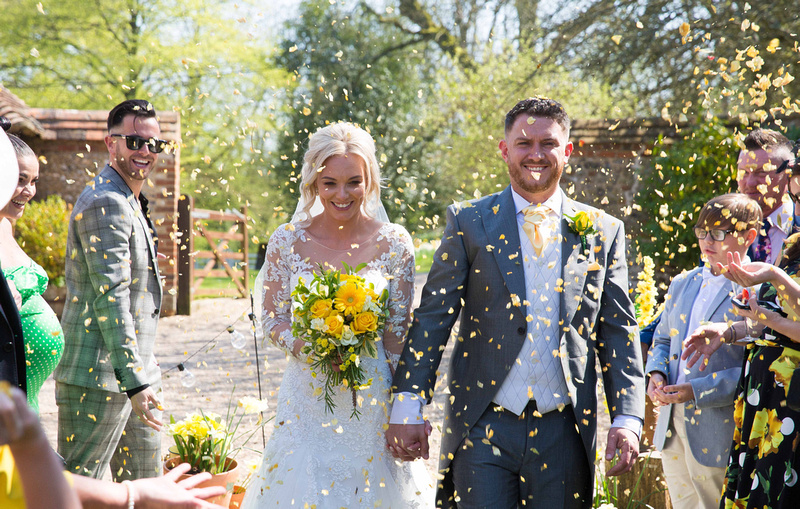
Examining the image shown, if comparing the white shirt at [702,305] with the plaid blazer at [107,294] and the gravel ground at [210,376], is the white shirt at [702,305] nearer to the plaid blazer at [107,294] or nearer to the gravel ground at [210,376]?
the gravel ground at [210,376]

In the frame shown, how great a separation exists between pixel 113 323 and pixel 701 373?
2866 mm

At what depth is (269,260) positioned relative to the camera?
3461mm

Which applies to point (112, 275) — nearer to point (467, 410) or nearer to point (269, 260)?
point (269, 260)

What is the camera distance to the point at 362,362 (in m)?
3.27

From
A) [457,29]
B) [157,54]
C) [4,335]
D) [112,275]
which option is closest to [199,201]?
[157,54]

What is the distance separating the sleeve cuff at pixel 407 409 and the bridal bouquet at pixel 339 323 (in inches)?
11.5

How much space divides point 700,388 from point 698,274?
0.60m

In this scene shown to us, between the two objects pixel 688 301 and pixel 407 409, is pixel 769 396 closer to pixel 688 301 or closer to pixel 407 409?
pixel 688 301

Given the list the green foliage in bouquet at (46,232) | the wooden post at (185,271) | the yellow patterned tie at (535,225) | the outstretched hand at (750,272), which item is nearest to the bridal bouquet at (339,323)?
the yellow patterned tie at (535,225)

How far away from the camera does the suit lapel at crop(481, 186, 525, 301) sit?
2.89 metres

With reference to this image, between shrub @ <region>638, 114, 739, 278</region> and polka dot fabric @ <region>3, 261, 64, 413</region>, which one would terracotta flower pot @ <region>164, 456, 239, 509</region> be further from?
shrub @ <region>638, 114, 739, 278</region>

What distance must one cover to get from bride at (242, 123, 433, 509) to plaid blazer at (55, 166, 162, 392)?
2.22 feet

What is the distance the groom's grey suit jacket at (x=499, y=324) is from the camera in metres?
2.86

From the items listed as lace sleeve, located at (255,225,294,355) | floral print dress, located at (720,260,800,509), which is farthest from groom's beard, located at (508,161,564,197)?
lace sleeve, located at (255,225,294,355)
